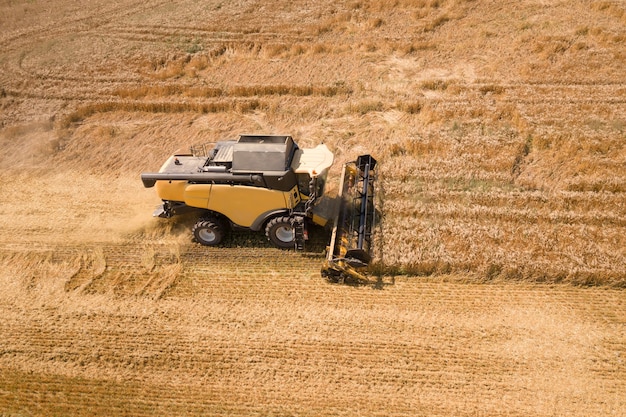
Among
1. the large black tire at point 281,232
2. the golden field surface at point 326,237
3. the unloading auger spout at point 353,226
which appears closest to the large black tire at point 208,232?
the golden field surface at point 326,237

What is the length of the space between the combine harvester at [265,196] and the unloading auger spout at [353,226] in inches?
0.8

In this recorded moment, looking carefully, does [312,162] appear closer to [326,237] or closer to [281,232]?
[281,232]

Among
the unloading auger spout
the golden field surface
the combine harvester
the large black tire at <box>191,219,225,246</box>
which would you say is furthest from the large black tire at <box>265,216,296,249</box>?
the large black tire at <box>191,219,225,246</box>

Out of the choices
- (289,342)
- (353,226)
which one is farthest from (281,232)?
(289,342)

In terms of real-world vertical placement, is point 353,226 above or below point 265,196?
below

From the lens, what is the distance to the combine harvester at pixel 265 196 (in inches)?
328

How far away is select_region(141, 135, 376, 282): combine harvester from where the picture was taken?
27.4ft

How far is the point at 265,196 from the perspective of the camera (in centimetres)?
846

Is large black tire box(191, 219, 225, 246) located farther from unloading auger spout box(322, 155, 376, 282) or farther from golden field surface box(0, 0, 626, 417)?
unloading auger spout box(322, 155, 376, 282)

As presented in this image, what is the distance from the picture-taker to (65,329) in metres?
7.93

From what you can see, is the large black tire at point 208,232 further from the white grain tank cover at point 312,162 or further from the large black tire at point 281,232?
the white grain tank cover at point 312,162

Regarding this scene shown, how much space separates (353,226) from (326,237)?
0.69 meters

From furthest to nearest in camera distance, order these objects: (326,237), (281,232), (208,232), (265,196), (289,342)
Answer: (326,237) < (208,232) < (281,232) < (265,196) < (289,342)

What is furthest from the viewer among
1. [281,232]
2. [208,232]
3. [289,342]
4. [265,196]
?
[208,232]
